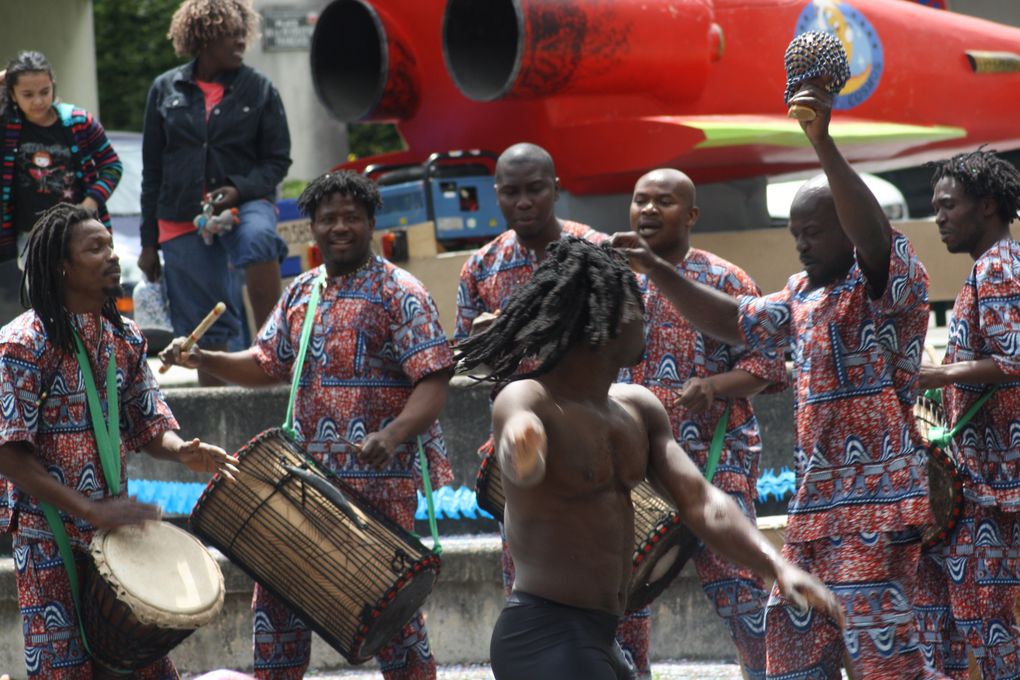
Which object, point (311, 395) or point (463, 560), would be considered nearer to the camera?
point (311, 395)

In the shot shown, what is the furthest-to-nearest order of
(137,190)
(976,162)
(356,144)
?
(356,144), (137,190), (976,162)

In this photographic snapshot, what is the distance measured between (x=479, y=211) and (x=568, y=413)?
5.21m

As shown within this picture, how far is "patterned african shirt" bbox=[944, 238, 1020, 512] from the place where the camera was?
17.7ft

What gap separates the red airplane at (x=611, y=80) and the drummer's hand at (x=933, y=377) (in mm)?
4051

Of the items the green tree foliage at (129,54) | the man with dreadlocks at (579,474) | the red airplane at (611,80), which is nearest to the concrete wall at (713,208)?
the red airplane at (611,80)

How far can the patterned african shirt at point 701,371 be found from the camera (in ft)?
19.2

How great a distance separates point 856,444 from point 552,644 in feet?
4.80

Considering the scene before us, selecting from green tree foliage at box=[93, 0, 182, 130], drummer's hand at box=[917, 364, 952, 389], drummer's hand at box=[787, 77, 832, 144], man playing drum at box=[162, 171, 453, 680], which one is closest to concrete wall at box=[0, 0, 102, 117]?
green tree foliage at box=[93, 0, 182, 130]

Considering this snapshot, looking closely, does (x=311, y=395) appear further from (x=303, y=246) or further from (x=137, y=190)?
(x=137, y=190)

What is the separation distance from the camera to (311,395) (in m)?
5.84

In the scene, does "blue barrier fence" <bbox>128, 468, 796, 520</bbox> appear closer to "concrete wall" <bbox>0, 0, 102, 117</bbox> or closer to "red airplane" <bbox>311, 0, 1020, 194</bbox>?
"red airplane" <bbox>311, 0, 1020, 194</bbox>

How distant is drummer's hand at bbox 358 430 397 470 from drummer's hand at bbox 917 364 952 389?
1.83 meters

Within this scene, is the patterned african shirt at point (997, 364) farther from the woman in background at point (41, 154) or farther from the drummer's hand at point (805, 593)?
the woman in background at point (41, 154)

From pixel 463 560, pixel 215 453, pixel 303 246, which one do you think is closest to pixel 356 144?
pixel 303 246
